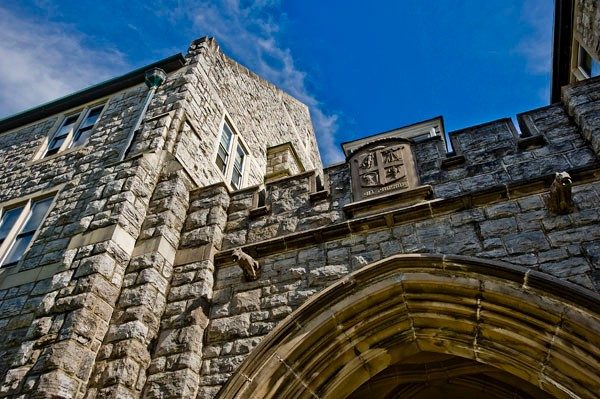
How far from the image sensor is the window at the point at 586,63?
8.39 m

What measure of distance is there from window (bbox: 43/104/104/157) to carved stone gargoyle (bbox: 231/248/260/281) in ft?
17.5

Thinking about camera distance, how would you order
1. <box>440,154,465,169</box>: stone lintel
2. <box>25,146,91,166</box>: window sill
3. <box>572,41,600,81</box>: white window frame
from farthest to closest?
<box>572,41,600,81</box>: white window frame, <box>25,146,91,166</box>: window sill, <box>440,154,465,169</box>: stone lintel

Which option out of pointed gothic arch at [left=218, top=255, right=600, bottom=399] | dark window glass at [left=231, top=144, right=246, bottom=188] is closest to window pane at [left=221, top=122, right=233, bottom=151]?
dark window glass at [left=231, top=144, right=246, bottom=188]

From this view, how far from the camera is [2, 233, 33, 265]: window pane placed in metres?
6.66

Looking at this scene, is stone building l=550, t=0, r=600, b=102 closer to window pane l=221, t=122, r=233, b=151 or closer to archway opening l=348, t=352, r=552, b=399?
archway opening l=348, t=352, r=552, b=399

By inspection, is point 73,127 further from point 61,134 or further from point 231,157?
point 231,157

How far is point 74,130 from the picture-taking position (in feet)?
30.9

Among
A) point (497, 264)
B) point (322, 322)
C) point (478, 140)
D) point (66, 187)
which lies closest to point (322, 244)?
point (322, 322)

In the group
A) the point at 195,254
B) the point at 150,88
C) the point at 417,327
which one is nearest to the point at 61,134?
the point at 150,88

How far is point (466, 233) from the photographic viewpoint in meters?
4.45

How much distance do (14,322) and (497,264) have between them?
5274 millimetres

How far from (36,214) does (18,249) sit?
2.43 feet

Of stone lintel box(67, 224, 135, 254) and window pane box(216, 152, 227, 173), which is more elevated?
window pane box(216, 152, 227, 173)

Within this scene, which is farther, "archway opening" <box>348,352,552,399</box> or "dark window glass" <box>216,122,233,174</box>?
"dark window glass" <box>216,122,233,174</box>
